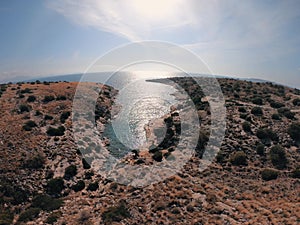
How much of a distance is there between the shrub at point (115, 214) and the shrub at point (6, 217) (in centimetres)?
1014

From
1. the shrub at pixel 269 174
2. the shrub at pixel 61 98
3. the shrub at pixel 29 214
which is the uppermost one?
the shrub at pixel 61 98

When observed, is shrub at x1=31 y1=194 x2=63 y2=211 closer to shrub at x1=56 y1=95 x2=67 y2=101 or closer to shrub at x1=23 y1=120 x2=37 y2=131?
shrub at x1=23 y1=120 x2=37 y2=131

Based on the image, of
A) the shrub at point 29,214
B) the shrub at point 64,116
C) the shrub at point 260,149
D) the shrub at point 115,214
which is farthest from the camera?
the shrub at point 64,116

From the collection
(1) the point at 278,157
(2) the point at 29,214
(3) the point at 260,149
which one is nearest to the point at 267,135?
(3) the point at 260,149

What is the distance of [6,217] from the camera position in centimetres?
2831

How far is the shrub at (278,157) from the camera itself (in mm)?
39344

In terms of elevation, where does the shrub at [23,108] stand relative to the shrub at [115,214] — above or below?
above

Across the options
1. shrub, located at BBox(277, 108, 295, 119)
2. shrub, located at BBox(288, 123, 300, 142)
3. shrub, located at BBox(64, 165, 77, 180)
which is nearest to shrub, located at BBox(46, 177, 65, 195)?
shrub, located at BBox(64, 165, 77, 180)

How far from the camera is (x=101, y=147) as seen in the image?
5100 cm

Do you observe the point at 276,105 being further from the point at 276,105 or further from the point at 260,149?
the point at 260,149

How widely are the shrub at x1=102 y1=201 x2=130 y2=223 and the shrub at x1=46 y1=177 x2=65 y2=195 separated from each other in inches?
429

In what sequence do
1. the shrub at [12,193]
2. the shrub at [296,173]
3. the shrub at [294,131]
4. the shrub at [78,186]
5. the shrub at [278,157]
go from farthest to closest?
the shrub at [294,131] → the shrub at [278,157] → the shrub at [78,186] → the shrub at [296,173] → the shrub at [12,193]

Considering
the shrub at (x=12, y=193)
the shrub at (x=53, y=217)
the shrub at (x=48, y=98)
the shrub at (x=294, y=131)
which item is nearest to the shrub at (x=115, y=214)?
the shrub at (x=53, y=217)

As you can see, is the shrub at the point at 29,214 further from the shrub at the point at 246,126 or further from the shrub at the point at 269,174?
the shrub at the point at 246,126
